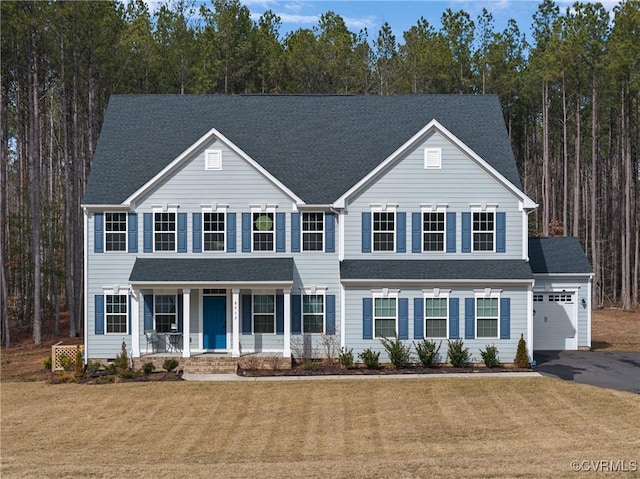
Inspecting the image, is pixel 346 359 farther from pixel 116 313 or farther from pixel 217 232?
pixel 116 313

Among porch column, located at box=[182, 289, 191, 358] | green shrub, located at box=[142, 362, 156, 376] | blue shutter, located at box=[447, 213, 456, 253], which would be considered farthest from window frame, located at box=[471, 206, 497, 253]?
green shrub, located at box=[142, 362, 156, 376]

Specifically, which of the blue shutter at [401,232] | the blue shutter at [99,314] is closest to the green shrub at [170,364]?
the blue shutter at [99,314]

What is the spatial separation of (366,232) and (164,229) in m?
7.34

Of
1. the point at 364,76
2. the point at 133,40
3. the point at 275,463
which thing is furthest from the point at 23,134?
the point at 275,463

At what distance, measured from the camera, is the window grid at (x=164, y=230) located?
27203 mm

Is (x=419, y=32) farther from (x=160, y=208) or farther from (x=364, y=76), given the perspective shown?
(x=160, y=208)

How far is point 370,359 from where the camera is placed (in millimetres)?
25516

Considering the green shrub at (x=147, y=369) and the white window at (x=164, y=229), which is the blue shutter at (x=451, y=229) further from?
the green shrub at (x=147, y=369)

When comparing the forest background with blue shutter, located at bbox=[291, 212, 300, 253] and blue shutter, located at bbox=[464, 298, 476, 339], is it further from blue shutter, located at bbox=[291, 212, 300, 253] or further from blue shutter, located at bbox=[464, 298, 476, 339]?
blue shutter, located at bbox=[464, 298, 476, 339]

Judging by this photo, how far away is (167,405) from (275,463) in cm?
674

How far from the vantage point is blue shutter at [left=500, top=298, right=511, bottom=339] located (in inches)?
1027

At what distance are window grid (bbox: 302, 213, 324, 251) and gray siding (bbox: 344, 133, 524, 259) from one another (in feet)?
3.28

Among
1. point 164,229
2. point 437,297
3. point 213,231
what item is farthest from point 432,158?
point 164,229
